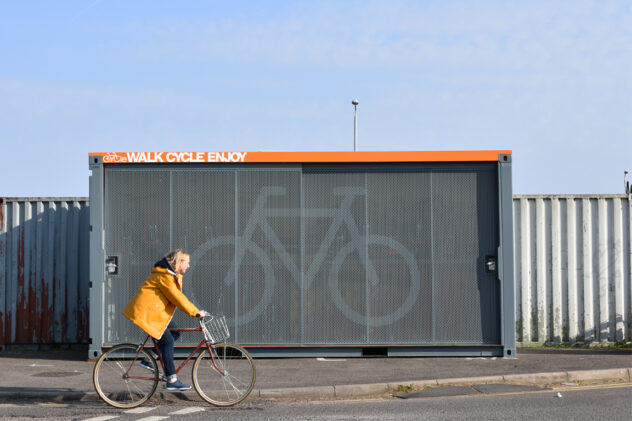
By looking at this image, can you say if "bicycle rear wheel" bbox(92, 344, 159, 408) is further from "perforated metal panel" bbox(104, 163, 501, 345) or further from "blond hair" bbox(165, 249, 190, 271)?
"perforated metal panel" bbox(104, 163, 501, 345)

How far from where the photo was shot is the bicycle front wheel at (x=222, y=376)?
8.80m

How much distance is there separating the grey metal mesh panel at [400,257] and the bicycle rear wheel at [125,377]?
14.8 feet

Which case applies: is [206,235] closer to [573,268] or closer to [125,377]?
[125,377]

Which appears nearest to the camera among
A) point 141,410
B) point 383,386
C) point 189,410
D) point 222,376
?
point 189,410

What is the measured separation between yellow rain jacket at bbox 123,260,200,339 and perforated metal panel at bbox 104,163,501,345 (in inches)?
150

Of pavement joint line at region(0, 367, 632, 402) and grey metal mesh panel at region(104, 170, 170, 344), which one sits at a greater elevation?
grey metal mesh panel at region(104, 170, 170, 344)

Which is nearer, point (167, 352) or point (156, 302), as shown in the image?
point (156, 302)

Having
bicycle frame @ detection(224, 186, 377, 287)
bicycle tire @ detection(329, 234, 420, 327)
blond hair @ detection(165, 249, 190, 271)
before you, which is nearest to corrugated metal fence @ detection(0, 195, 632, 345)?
bicycle tire @ detection(329, 234, 420, 327)

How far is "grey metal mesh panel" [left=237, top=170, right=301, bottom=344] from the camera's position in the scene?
12.6 m

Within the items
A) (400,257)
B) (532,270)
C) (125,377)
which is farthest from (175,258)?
(532,270)

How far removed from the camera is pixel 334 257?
12.7 m

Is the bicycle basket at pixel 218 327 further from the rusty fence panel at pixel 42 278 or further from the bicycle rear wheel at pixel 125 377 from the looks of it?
the bicycle rear wheel at pixel 125 377

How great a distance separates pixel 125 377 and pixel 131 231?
4070mm

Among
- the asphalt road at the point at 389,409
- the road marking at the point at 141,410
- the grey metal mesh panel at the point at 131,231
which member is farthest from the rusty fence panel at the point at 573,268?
the road marking at the point at 141,410
